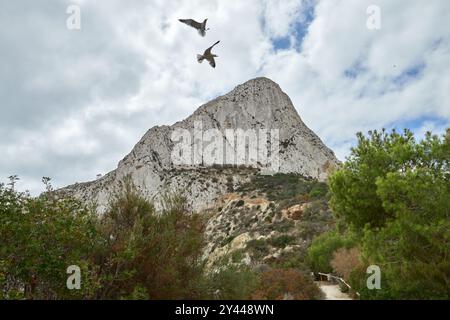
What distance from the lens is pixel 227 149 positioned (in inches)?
3196

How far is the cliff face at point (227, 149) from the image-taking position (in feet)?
243

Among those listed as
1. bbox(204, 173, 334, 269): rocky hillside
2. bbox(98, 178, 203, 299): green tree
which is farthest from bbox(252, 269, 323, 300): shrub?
bbox(204, 173, 334, 269): rocky hillside

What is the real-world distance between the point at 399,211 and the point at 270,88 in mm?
82989

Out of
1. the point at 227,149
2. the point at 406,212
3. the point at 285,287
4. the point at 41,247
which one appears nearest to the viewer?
the point at 41,247

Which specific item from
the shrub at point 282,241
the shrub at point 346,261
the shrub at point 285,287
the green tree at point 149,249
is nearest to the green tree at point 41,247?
the green tree at point 149,249

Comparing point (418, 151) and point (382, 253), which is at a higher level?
point (418, 151)

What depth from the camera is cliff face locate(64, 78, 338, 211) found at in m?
74.1

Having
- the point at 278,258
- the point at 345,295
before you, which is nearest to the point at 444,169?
the point at 345,295

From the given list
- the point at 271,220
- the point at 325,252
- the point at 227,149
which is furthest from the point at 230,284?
the point at 227,149

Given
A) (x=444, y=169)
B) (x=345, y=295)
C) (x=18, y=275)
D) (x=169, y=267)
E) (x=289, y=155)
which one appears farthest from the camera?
(x=289, y=155)

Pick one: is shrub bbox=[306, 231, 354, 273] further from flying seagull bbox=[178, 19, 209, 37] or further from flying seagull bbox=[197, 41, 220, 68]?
flying seagull bbox=[178, 19, 209, 37]

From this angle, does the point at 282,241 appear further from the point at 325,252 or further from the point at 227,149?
the point at 227,149
